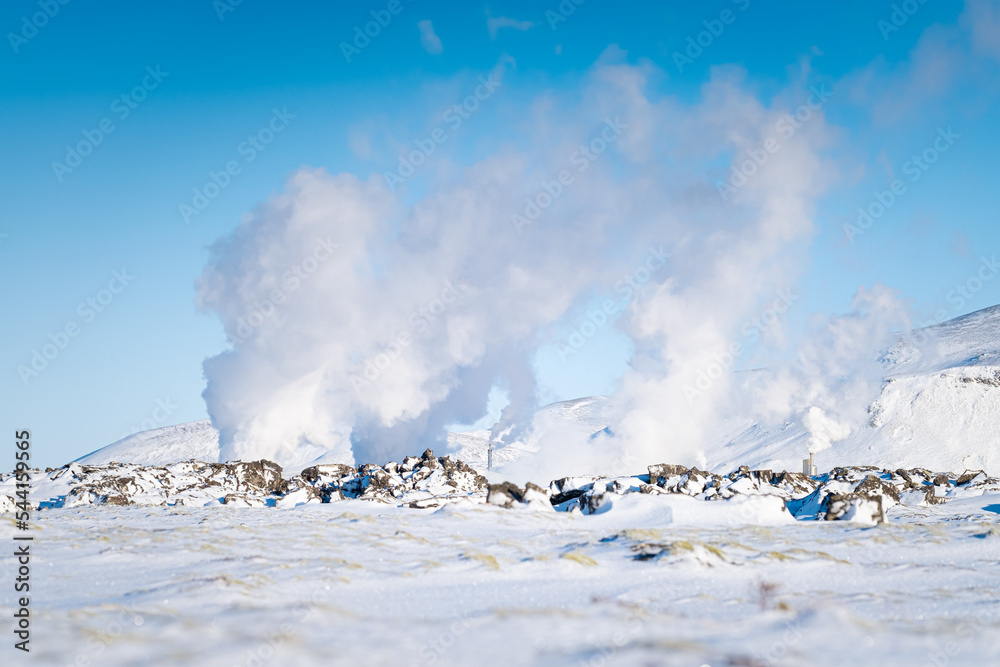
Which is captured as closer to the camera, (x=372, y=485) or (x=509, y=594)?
(x=509, y=594)

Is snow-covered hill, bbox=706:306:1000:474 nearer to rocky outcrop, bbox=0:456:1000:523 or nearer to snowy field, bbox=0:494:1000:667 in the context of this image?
rocky outcrop, bbox=0:456:1000:523

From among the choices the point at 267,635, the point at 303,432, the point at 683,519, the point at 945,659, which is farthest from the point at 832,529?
the point at 303,432

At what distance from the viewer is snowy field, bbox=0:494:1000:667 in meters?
6.60

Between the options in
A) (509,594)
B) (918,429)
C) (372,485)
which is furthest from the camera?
(918,429)

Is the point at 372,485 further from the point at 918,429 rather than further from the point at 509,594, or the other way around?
the point at 918,429

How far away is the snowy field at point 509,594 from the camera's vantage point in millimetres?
6602

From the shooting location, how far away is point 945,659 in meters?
6.61

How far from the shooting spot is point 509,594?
10.2 metres

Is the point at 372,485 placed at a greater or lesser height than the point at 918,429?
greater

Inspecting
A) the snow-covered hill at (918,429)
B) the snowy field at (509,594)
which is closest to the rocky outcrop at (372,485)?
the snowy field at (509,594)

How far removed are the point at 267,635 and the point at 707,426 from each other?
586ft

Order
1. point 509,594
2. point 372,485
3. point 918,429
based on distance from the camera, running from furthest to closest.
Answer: point 918,429
point 372,485
point 509,594

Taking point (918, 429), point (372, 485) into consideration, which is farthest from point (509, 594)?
point (918, 429)

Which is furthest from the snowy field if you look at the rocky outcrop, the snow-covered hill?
the snow-covered hill
